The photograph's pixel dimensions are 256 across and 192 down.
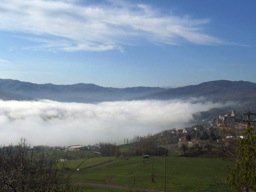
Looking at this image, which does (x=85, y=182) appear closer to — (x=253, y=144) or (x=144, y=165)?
(x=144, y=165)

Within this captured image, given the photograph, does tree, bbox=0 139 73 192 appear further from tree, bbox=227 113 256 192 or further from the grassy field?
the grassy field

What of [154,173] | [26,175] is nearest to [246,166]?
[26,175]

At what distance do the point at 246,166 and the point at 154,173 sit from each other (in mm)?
77208

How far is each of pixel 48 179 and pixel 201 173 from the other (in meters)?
74.4

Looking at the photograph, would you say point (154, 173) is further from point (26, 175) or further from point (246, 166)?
point (246, 166)

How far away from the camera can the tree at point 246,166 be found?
47.9 feet

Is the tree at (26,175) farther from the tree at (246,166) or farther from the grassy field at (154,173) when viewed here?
the grassy field at (154,173)

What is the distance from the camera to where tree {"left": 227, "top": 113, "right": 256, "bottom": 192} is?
14602 millimetres

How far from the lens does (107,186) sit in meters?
74.6

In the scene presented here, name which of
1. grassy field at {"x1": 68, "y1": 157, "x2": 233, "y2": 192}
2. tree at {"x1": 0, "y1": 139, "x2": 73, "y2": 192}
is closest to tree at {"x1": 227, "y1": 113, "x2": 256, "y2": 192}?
tree at {"x1": 0, "y1": 139, "x2": 73, "y2": 192}

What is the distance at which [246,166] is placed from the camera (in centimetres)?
1465

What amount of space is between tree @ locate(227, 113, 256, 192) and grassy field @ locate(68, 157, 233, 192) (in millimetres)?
40666

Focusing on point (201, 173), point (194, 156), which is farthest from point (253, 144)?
point (194, 156)

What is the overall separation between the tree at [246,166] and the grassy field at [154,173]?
40666mm
